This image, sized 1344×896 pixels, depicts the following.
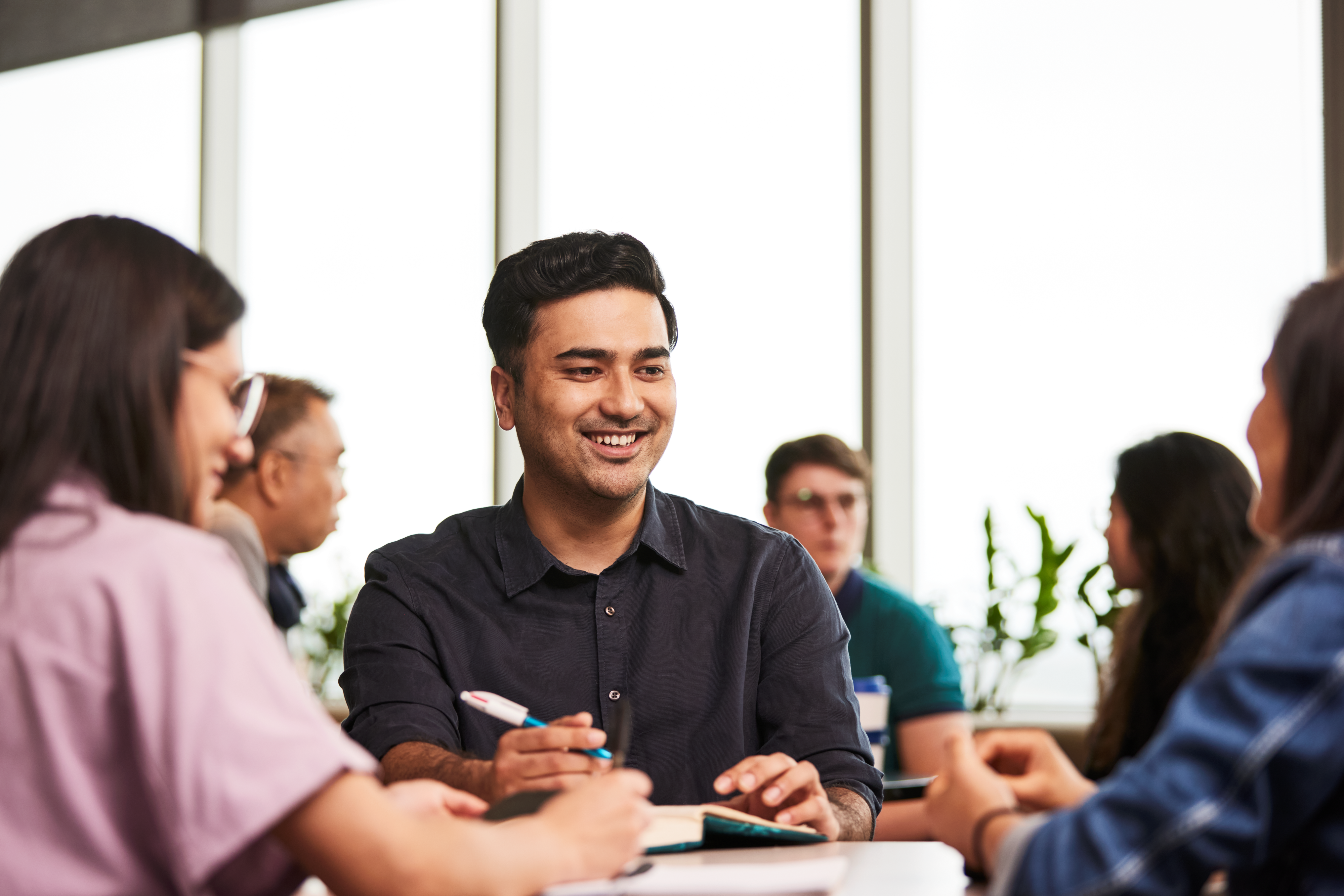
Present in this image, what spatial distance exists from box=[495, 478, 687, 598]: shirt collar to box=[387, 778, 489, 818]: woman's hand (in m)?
0.59

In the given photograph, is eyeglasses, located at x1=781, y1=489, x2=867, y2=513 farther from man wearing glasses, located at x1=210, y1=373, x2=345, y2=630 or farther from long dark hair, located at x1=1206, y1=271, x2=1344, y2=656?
long dark hair, located at x1=1206, y1=271, x2=1344, y2=656

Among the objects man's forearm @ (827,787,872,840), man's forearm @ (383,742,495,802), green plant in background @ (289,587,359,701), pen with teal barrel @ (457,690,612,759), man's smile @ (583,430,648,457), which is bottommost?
green plant in background @ (289,587,359,701)

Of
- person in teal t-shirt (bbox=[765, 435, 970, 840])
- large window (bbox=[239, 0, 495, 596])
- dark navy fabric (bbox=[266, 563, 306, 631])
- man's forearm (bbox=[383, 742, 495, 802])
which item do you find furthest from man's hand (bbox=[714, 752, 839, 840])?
large window (bbox=[239, 0, 495, 596])

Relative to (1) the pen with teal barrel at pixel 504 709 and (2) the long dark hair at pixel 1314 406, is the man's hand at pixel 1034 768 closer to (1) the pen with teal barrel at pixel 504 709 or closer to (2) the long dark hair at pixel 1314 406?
(2) the long dark hair at pixel 1314 406

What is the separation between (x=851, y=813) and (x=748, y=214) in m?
3.36

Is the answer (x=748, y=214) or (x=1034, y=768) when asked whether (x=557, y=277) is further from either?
(x=748, y=214)

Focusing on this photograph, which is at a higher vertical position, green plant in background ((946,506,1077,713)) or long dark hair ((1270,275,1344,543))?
long dark hair ((1270,275,1344,543))

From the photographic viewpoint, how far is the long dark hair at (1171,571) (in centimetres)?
229

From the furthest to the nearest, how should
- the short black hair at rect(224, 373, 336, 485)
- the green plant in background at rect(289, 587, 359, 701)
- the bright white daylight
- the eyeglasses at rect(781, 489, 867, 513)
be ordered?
the green plant in background at rect(289, 587, 359, 701) < the bright white daylight < the short black hair at rect(224, 373, 336, 485) < the eyeglasses at rect(781, 489, 867, 513)

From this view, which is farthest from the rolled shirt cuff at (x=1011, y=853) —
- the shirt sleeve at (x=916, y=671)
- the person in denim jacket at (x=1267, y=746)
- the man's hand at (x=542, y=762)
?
the shirt sleeve at (x=916, y=671)

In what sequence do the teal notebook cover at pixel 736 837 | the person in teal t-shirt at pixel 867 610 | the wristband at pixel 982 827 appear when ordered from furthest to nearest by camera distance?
the person in teal t-shirt at pixel 867 610 < the teal notebook cover at pixel 736 837 < the wristband at pixel 982 827

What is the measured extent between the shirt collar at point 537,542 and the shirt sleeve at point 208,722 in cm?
96

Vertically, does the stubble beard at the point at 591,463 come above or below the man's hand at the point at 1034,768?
above

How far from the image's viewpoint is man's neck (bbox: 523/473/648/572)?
1.91 m
